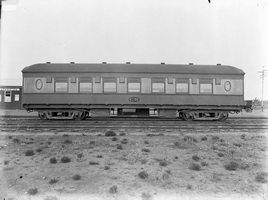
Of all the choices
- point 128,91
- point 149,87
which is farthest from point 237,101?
point 128,91

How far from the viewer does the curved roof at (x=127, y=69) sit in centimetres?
1461

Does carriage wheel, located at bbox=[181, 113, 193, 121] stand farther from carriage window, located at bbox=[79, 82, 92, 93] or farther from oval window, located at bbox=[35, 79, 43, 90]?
oval window, located at bbox=[35, 79, 43, 90]

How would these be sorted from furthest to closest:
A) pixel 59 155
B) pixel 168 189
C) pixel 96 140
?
pixel 96 140, pixel 59 155, pixel 168 189

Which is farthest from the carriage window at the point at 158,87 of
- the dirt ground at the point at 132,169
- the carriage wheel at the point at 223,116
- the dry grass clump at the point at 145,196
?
the dry grass clump at the point at 145,196

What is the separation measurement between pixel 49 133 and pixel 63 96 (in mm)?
4558

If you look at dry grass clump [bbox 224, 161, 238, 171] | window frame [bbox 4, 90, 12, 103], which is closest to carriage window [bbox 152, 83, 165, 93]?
dry grass clump [bbox 224, 161, 238, 171]

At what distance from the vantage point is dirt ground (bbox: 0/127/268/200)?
479 cm

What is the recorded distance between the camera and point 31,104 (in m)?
14.6

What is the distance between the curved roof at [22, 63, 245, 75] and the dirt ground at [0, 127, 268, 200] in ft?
22.3

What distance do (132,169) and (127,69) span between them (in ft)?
31.7

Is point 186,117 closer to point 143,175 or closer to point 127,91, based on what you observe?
point 127,91

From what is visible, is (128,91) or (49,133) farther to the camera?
(128,91)

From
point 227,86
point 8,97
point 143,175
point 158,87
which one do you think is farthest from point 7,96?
point 143,175

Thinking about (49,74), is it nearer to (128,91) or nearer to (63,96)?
(63,96)
